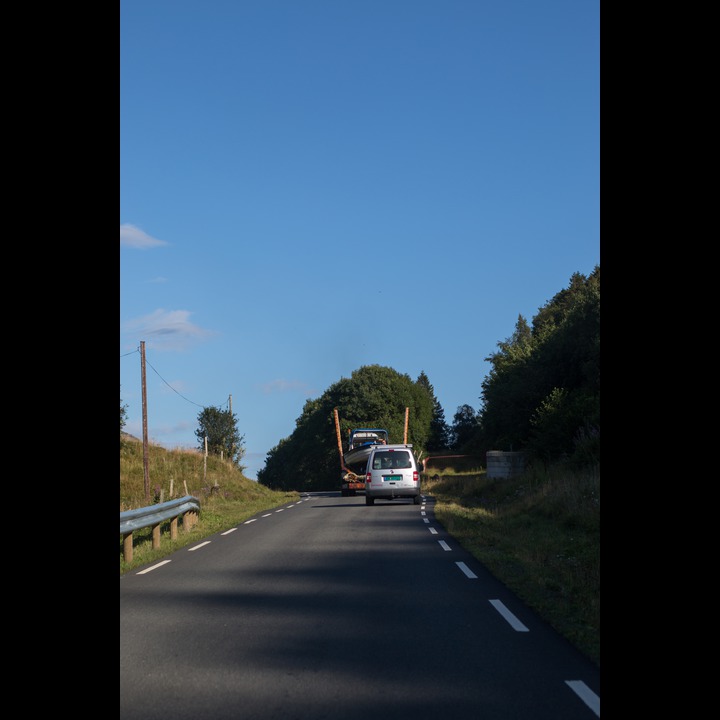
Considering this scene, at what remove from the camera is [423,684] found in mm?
5941

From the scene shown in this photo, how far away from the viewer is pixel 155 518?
16.0 m

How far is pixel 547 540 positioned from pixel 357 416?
264ft

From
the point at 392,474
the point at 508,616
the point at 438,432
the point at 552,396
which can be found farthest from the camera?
the point at 438,432

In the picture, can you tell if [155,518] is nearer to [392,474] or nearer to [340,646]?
[340,646]

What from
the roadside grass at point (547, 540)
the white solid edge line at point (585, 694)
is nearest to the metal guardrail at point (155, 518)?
the roadside grass at point (547, 540)

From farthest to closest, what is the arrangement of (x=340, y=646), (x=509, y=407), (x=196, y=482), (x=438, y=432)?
1. (x=438, y=432)
2. (x=196, y=482)
3. (x=509, y=407)
4. (x=340, y=646)

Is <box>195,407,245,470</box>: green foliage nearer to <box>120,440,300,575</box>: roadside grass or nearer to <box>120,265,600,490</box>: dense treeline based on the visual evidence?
<box>120,265,600,490</box>: dense treeline

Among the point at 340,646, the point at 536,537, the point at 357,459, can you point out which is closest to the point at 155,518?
the point at 536,537

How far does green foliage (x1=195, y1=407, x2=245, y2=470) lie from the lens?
92.2 m

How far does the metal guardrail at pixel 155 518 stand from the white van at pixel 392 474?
8.44 meters
